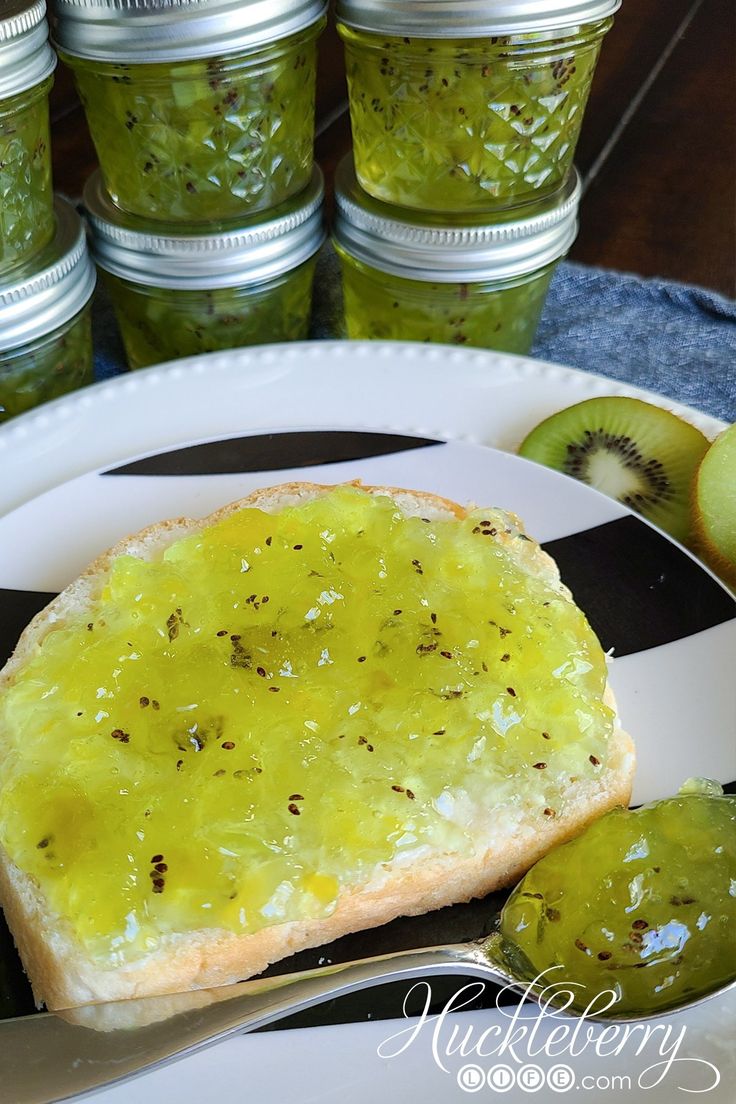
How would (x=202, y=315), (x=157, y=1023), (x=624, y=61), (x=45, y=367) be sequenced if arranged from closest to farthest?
(x=157, y=1023), (x=45, y=367), (x=202, y=315), (x=624, y=61)

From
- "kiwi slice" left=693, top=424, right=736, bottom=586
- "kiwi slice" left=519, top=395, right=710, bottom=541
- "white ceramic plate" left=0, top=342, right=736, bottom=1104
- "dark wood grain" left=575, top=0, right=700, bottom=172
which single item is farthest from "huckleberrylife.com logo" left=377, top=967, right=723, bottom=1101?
"dark wood grain" left=575, top=0, right=700, bottom=172

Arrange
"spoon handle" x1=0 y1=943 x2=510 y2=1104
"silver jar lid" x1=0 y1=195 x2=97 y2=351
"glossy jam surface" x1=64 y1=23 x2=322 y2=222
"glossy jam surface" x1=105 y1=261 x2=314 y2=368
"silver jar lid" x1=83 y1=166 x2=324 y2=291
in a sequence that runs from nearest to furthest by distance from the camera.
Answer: "spoon handle" x1=0 y1=943 x2=510 y2=1104
"glossy jam surface" x1=64 y1=23 x2=322 y2=222
"silver jar lid" x1=0 y1=195 x2=97 y2=351
"silver jar lid" x1=83 y1=166 x2=324 y2=291
"glossy jam surface" x1=105 y1=261 x2=314 y2=368

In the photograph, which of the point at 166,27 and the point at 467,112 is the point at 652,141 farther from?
the point at 166,27

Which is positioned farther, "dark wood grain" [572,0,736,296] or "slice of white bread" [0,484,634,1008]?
"dark wood grain" [572,0,736,296]

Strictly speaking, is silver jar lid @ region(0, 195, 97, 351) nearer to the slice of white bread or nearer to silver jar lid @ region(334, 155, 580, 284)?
silver jar lid @ region(334, 155, 580, 284)

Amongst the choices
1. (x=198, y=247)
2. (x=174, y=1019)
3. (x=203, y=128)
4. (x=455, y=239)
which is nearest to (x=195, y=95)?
(x=203, y=128)

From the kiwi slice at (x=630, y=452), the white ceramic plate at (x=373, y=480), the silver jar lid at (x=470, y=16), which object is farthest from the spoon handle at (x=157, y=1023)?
the silver jar lid at (x=470, y=16)

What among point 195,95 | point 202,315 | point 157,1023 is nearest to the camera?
point 157,1023
